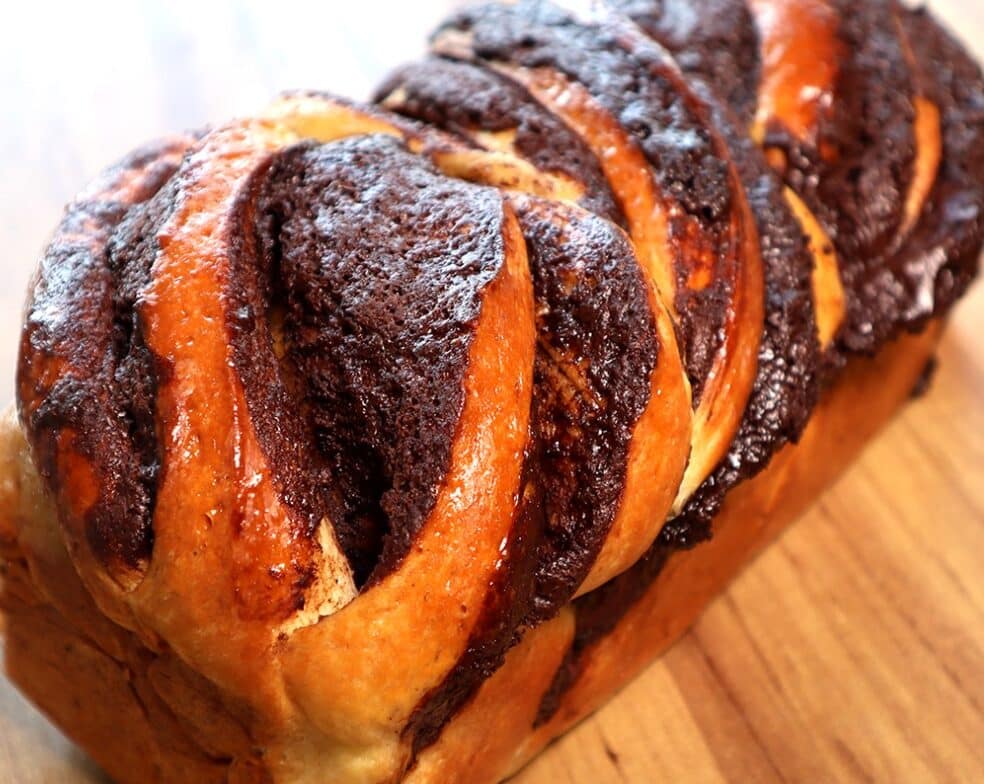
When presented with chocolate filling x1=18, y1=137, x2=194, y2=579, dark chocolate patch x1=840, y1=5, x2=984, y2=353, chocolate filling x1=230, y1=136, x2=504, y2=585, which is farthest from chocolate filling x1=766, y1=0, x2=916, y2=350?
chocolate filling x1=18, y1=137, x2=194, y2=579

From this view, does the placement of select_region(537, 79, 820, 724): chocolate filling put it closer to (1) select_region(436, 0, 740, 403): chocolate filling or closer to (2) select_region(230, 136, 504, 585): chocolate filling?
(1) select_region(436, 0, 740, 403): chocolate filling

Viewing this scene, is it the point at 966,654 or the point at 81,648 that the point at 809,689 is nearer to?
the point at 966,654

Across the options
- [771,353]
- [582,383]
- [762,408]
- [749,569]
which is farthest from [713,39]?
[749,569]

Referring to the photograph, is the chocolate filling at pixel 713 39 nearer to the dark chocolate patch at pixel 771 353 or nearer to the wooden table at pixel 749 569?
the dark chocolate patch at pixel 771 353

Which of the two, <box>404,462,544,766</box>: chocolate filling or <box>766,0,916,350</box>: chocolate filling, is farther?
<box>766,0,916,350</box>: chocolate filling

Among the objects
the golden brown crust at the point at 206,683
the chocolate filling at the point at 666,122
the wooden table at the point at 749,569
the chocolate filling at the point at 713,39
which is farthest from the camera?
the chocolate filling at the point at 713,39

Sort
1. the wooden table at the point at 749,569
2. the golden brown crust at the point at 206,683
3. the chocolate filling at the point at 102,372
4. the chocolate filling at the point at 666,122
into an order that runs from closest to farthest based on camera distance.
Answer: the chocolate filling at the point at 102,372, the golden brown crust at the point at 206,683, the chocolate filling at the point at 666,122, the wooden table at the point at 749,569

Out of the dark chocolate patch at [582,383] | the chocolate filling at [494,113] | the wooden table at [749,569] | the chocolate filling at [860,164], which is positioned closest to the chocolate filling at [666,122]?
the chocolate filling at [494,113]

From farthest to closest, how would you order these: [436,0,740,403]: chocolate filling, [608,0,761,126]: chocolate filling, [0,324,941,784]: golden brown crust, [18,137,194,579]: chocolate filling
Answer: [608,0,761,126]: chocolate filling → [436,0,740,403]: chocolate filling → [0,324,941,784]: golden brown crust → [18,137,194,579]: chocolate filling
